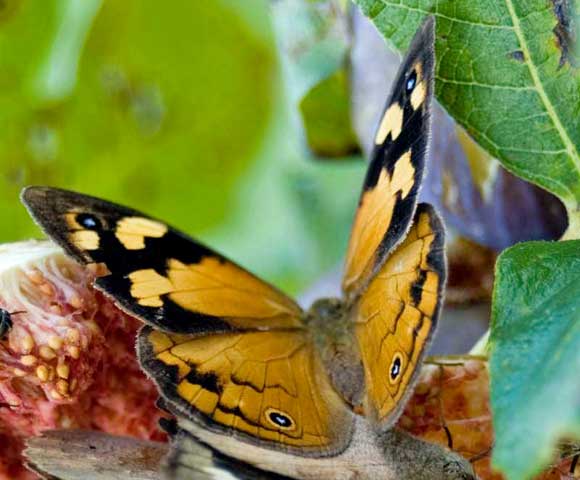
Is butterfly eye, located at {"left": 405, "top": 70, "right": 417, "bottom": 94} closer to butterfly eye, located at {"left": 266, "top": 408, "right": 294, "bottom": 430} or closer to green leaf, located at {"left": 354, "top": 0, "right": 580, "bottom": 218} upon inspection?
green leaf, located at {"left": 354, "top": 0, "right": 580, "bottom": 218}

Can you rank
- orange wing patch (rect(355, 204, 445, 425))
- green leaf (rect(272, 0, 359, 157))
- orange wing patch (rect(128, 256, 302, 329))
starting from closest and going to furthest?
orange wing patch (rect(355, 204, 445, 425)) → orange wing patch (rect(128, 256, 302, 329)) → green leaf (rect(272, 0, 359, 157))

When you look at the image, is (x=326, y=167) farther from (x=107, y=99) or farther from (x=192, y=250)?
(x=192, y=250)

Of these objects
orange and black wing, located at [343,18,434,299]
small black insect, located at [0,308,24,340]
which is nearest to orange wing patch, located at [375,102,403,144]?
orange and black wing, located at [343,18,434,299]

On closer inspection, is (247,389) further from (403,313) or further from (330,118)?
(330,118)

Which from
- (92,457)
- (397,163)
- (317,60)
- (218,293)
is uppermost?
(317,60)

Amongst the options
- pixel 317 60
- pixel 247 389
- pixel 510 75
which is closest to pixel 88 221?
pixel 247 389

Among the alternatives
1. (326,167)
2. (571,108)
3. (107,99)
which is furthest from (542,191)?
(107,99)
